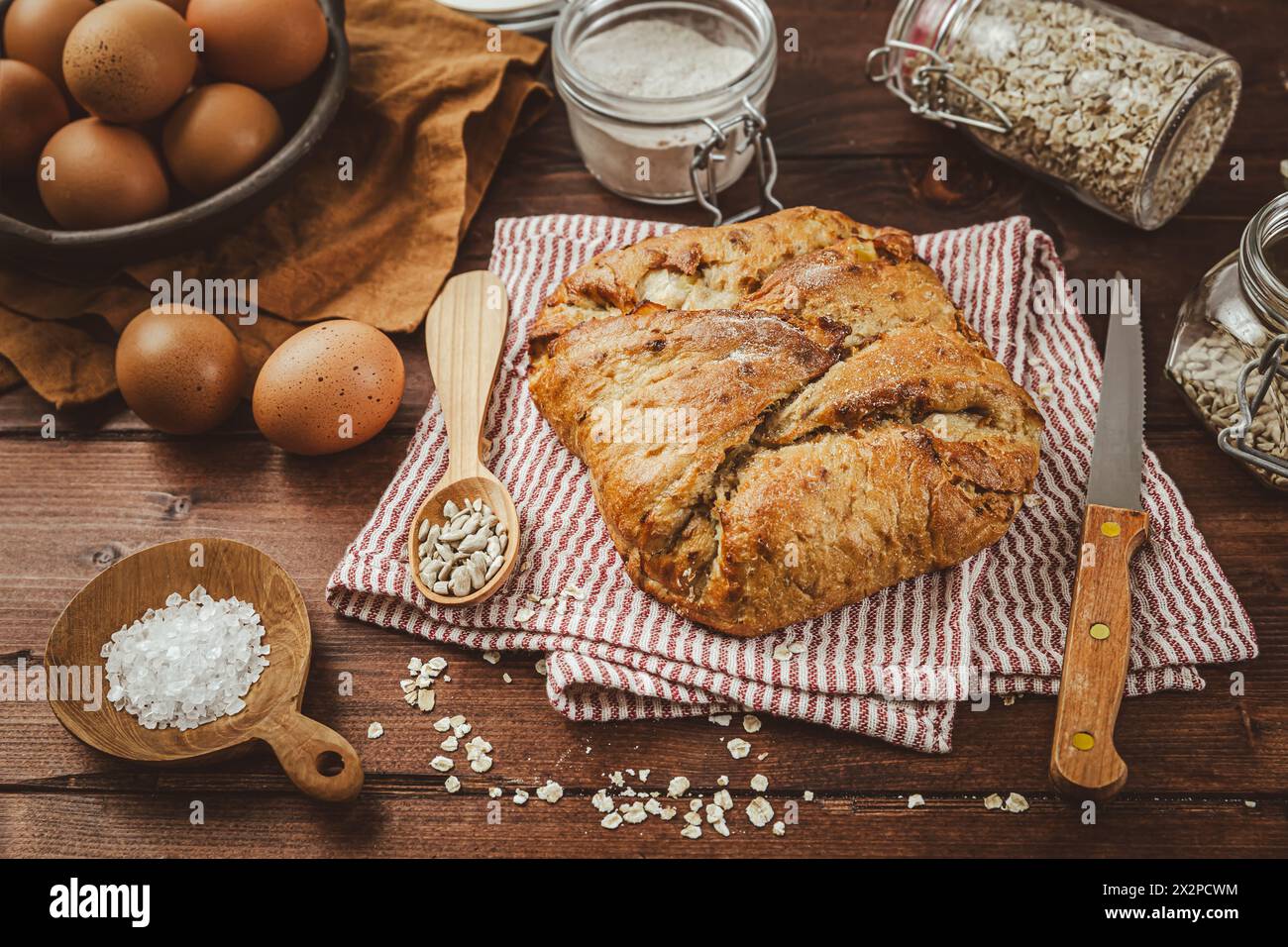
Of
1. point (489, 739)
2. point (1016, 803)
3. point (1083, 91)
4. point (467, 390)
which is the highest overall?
point (1083, 91)

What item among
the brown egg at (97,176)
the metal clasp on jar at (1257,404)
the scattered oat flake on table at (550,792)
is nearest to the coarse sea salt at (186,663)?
the scattered oat flake on table at (550,792)

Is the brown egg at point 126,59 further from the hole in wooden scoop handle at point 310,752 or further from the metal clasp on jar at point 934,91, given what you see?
the metal clasp on jar at point 934,91

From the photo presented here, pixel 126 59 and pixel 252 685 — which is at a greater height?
pixel 126 59

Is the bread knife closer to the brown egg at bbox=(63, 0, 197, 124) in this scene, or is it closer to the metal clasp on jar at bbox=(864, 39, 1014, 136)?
the metal clasp on jar at bbox=(864, 39, 1014, 136)

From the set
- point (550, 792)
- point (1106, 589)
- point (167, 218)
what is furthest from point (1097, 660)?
point (167, 218)

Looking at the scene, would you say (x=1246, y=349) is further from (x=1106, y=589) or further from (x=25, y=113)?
(x=25, y=113)
